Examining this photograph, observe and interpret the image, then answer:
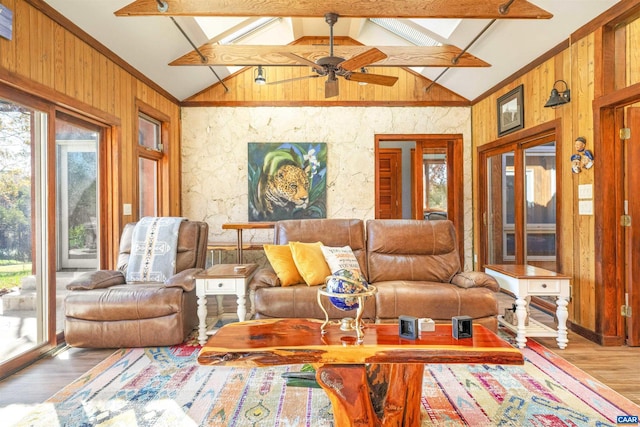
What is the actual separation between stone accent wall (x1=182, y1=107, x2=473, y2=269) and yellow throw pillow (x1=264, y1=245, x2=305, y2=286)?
7.40 feet

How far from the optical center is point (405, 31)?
4973 millimetres

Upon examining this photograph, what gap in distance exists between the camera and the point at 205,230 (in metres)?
3.97

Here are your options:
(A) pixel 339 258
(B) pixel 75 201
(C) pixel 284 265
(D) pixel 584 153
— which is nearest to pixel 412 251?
(A) pixel 339 258

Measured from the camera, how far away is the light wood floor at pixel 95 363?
94.1 inches

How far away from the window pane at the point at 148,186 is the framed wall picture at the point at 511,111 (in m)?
4.55

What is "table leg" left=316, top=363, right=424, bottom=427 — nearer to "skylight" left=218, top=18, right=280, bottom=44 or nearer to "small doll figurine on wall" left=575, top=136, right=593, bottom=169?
"small doll figurine on wall" left=575, top=136, right=593, bottom=169

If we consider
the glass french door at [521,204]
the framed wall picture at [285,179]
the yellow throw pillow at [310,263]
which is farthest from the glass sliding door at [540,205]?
the framed wall picture at [285,179]

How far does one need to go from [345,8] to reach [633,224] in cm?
298

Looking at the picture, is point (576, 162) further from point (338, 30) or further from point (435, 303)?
point (338, 30)

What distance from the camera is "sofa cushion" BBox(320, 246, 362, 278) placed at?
3.41 meters

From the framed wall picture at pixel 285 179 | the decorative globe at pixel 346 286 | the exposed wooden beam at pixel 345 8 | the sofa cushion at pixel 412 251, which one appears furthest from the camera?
the framed wall picture at pixel 285 179

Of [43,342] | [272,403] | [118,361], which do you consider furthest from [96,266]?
[272,403]

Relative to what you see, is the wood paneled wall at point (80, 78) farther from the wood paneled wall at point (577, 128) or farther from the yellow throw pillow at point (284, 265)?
the wood paneled wall at point (577, 128)

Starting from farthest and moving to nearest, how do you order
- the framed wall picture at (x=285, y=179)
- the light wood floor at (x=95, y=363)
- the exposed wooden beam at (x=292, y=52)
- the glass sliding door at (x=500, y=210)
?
the framed wall picture at (x=285, y=179), the glass sliding door at (x=500, y=210), the exposed wooden beam at (x=292, y=52), the light wood floor at (x=95, y=363)
